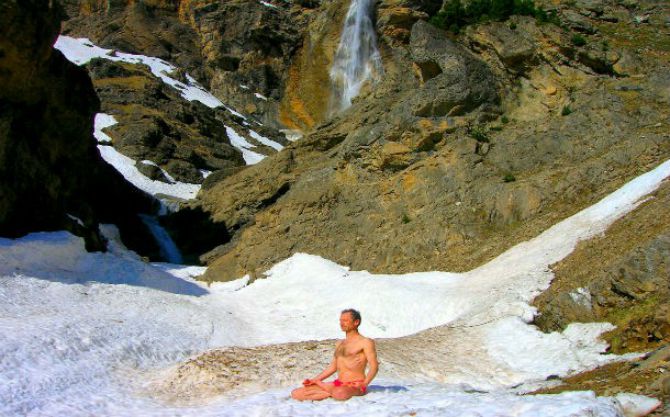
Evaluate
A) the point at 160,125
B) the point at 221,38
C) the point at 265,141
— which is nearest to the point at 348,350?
the point at 160,125

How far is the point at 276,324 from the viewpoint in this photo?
2273cm

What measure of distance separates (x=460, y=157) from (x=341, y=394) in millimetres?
20290

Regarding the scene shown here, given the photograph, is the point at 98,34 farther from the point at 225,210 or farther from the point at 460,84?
the point at 460,84

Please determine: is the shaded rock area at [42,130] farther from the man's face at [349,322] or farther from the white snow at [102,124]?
the man's face at [349,322]

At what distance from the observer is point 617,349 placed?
42.3 ft

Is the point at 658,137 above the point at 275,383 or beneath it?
above

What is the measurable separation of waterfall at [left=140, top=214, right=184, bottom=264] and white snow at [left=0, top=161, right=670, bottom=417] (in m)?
5.29

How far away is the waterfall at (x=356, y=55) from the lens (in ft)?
231

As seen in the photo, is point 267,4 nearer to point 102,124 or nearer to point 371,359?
point 102,124

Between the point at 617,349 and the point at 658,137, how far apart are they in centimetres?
1377

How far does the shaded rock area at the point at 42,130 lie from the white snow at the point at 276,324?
6.10 feet

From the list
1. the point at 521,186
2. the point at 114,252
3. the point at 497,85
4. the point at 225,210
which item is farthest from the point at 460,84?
the point at 114,252

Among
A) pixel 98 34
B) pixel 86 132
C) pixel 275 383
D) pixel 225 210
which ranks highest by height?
pixel 98 34

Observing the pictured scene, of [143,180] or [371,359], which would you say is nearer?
[371,359]
